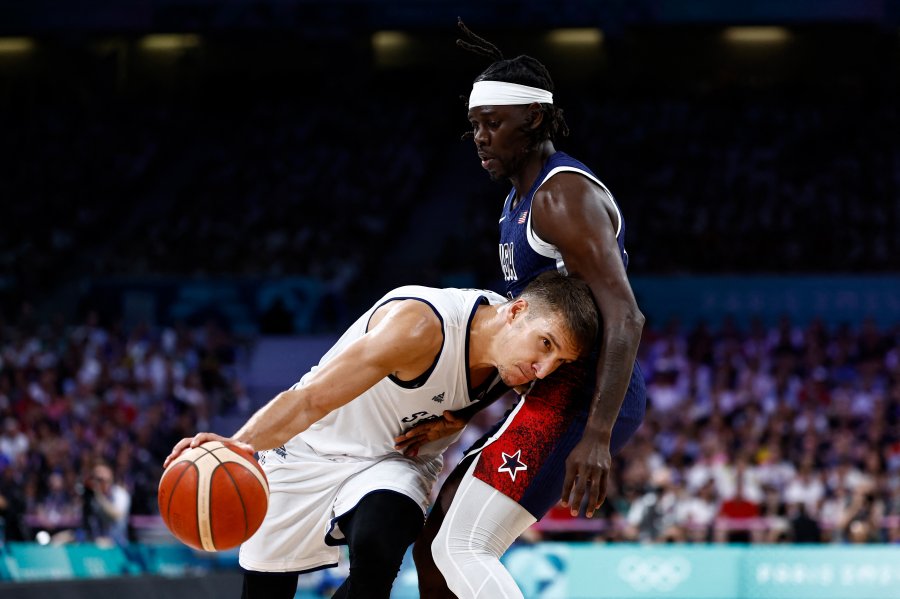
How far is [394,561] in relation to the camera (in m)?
3.91

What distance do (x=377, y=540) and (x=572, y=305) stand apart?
1019 mm

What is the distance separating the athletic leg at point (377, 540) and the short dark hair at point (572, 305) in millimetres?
836

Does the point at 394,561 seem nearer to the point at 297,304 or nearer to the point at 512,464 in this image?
the point at 512,464

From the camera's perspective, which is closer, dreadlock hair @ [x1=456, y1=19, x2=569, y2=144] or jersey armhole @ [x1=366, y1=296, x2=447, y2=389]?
jersey armhole @ [x1=366, y1=296, x2=447, y2=389]

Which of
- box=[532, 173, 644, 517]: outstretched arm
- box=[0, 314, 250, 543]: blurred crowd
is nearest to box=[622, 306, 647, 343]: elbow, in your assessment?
box=[532, 173, 644, 517]: outstretched arm

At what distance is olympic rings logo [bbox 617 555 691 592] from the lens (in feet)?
29.7

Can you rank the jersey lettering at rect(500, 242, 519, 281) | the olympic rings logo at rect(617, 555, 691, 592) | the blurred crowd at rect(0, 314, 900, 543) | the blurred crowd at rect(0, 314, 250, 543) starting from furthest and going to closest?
the blurred crowd at rect(0, 314, 250, 543), the blurred crowd at rect(0, 314, 900, 543), the olympic rings logo at rect(617, 555, 691, 592), the jersey lettering at rect(500, 242, 519, 281)

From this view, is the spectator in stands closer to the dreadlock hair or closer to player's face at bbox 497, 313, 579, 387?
the dreadlock hair

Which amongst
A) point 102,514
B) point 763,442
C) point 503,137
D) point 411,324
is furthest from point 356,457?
point 763,442

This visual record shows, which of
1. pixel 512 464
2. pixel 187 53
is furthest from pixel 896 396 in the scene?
pixel 187 53

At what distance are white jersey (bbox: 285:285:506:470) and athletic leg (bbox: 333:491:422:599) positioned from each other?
309mm

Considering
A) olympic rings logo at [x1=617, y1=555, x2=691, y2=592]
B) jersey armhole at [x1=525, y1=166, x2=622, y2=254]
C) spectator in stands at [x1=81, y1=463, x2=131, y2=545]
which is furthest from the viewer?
spectator in stands at [x1=81, y1=463, x2=131, y2=545]

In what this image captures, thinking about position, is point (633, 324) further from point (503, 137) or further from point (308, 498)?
point (308, 498)

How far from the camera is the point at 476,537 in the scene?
3.91m
